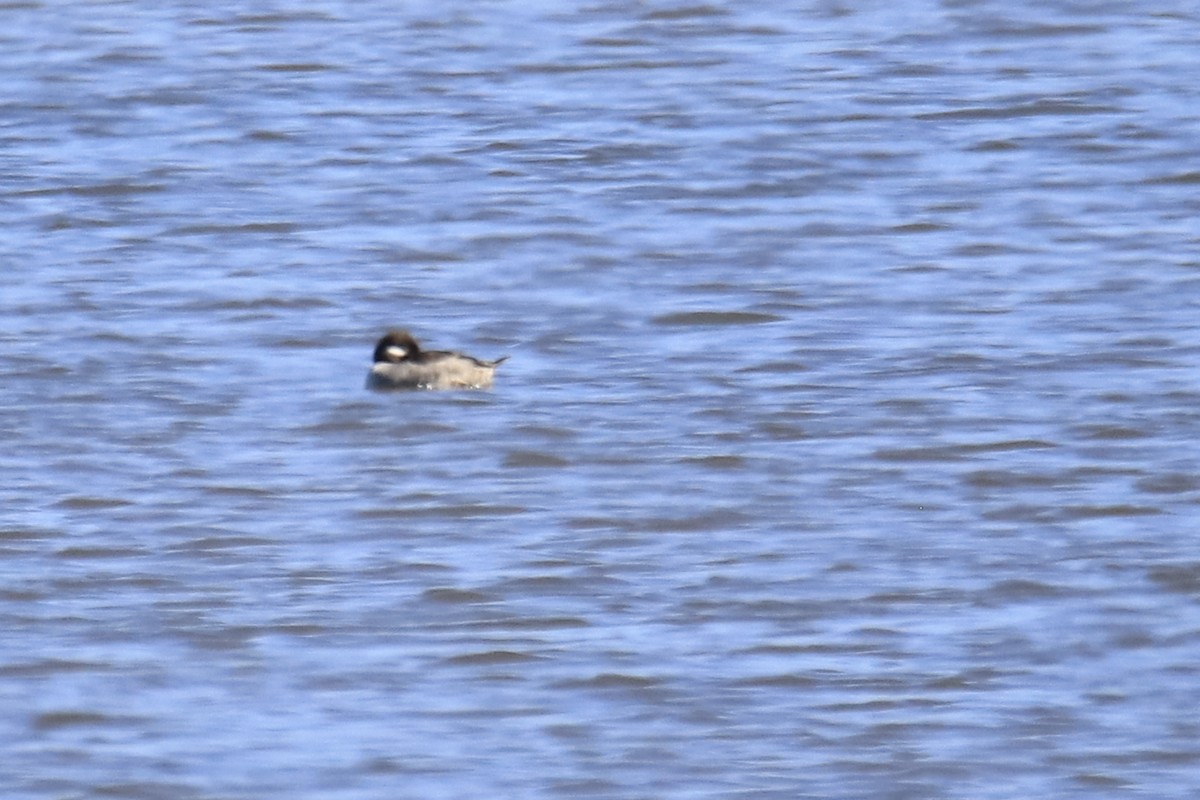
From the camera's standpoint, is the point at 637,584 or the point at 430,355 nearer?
the point at 637,584

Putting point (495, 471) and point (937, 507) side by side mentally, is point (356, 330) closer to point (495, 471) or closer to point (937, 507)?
point (495, 471)

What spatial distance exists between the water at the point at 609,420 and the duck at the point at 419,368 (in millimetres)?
72

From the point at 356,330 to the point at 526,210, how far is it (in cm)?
230

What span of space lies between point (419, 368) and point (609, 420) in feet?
2.67

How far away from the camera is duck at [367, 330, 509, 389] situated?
1099 centimetres

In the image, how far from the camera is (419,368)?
11.0m

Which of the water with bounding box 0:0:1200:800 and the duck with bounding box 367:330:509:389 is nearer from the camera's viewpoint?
the water with bounding box 0:0:1200:800

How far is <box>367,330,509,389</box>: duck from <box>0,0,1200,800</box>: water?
2.8 inches

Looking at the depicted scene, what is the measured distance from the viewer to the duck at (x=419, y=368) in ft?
36.1

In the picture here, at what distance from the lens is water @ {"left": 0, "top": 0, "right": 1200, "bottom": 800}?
750 cm

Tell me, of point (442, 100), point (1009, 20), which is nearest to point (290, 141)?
point (442, 100)

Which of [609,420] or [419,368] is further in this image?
[419,368]

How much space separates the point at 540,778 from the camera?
7.14m

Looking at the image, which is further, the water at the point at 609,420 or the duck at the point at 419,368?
the duck at the point at 419,368
